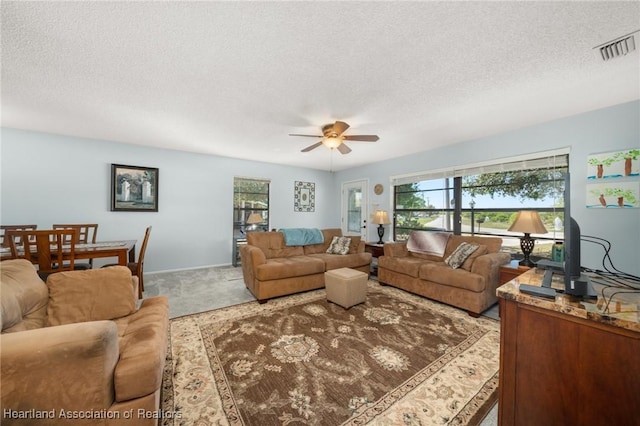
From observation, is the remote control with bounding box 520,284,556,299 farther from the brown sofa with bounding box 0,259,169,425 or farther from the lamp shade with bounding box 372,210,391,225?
the lamp shade with bounding box 372,210,391,225

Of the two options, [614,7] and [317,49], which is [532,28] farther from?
[317,49]

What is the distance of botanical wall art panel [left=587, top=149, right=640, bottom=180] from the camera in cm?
249

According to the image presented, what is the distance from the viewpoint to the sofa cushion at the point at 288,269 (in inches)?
121

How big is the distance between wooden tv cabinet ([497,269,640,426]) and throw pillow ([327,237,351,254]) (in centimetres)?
301

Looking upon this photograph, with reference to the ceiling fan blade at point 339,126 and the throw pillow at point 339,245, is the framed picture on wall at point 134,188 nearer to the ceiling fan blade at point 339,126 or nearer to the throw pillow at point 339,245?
the throw pillow at point 339,245

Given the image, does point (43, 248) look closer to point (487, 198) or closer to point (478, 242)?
point (478, 242)

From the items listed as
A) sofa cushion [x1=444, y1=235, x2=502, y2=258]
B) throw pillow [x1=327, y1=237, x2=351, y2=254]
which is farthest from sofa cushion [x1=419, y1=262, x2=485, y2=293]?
throw pillow [x1=327, y1=237, x2=351, y2=254]

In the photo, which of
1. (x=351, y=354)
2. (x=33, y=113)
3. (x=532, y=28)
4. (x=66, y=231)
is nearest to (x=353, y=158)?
(x=532, y=28)

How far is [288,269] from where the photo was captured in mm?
3230

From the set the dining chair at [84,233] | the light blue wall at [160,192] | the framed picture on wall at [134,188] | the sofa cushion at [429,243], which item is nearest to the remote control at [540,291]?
the sofa cushion at [429,243]

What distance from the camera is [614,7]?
54.7 inches

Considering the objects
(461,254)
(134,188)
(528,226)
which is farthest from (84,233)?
(528,226)

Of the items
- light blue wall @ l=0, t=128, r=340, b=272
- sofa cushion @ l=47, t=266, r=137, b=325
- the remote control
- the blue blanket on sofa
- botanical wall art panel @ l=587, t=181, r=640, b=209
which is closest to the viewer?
the remote control

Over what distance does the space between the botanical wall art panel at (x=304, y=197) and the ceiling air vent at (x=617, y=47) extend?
5269 millimetres
